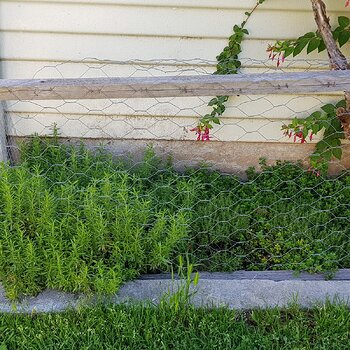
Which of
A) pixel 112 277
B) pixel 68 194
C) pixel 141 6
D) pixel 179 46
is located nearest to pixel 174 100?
pixel 179 46

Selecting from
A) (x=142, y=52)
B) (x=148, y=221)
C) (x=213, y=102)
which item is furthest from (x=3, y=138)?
(x=213, y=102)

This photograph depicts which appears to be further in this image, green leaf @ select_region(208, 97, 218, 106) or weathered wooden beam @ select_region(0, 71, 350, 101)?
green leaf @ select_region(208, 97, 218, 106)

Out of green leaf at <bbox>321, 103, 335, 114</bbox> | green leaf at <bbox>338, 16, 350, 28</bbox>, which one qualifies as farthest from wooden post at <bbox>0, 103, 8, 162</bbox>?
green leaf at <bbox>338, 16, 350, 28</bbox>

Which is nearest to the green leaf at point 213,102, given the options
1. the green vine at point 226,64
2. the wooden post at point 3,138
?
the green vine at point 226,64

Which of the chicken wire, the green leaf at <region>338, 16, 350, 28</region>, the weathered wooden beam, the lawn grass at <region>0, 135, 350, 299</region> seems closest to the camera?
the weathered wooden beam

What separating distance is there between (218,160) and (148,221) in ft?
3.80

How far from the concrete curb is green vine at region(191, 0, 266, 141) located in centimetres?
111

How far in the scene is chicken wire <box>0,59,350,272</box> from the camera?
10.6 ft

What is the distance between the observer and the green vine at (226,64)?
3566 millimetres

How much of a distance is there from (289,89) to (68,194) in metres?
1.28

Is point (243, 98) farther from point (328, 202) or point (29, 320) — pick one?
point (29, 320)

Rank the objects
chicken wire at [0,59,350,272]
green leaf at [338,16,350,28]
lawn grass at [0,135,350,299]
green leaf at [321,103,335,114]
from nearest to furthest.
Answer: lawn grass at [0,135,350,299]
chicken wire at [0,59,350,272]
green leaf at [338,16,350,28]
green leaf at [321,103,335,114]

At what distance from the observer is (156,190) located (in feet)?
11.4

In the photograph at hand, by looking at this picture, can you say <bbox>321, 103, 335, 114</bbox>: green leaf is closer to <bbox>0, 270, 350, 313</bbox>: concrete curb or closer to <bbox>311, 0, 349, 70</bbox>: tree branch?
<bbox>311, 0, 349, 70</bbox>: tree branch
